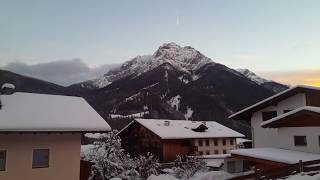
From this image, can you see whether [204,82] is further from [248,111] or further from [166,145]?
[248,111]

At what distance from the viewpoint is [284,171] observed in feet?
59.1

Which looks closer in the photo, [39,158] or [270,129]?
[39,158]

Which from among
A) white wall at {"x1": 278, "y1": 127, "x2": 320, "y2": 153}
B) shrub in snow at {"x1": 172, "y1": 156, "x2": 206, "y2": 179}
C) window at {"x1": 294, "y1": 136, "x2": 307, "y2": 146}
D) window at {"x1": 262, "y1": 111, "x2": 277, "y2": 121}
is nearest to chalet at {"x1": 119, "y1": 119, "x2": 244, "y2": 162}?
shrub in snow at {"x1": 172, "y1": 156, "x2": 206, "y2": 179}

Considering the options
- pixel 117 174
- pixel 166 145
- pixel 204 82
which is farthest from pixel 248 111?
pixel 204 82

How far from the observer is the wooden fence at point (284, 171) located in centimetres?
1747

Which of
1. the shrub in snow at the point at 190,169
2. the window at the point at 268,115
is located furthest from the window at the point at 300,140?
the shrub in snow at the point at 190,169

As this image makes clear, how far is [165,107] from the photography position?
518ft

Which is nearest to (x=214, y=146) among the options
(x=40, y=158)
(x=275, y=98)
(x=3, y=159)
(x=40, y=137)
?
(x=275, y=98)

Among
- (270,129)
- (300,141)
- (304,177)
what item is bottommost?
(304,177)

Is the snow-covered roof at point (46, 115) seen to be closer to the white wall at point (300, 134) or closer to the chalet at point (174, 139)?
the white wall at point (300, 134)

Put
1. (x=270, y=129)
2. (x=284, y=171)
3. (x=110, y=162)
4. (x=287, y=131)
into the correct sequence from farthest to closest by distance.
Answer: (x=270, y=129) → (x=110, y=162) → (x=287, y=131) → (x=284, y=171)

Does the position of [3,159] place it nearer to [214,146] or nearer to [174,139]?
[174,139]

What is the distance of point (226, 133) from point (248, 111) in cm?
2911

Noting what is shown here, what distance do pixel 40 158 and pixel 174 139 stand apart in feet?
129
